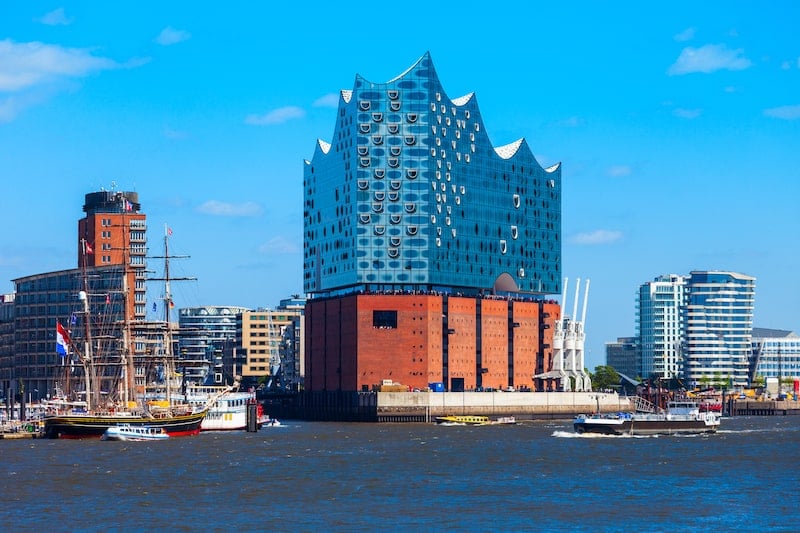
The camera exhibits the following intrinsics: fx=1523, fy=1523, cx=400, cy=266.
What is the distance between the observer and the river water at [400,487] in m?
91.6

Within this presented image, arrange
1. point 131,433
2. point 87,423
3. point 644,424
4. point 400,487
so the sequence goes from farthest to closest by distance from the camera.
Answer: point 644,424 → point 87,423 → point 131,433 → point 400,487

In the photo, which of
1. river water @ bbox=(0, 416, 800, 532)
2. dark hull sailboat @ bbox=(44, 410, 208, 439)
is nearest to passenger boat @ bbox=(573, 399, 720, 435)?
river water @ bbox=(0, 416, 800, 532)

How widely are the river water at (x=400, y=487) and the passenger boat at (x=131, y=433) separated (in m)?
6.69

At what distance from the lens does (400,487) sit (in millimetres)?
113375

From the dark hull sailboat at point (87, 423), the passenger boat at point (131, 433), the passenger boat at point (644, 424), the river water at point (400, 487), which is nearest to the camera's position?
the river water at point (400, 487)

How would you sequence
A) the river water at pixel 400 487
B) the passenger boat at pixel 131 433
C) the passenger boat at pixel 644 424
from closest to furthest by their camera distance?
the river water at pixel 400 487 < the passenger boat at pixel 131 433 < the passenger boat at pixel 644 424

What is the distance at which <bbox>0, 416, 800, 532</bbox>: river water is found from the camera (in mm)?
91562

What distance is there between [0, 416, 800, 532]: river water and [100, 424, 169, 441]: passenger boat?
21.9 ft

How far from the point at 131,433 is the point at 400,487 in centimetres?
7352

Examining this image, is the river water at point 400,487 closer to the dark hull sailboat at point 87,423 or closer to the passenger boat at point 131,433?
the passenger boat at point 131,433

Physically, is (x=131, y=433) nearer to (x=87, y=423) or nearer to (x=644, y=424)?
(x=87, y=423)

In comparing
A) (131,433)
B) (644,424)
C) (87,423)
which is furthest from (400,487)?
(644,424)

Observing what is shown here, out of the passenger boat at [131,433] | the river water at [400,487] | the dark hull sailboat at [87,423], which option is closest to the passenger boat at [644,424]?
the river water at [400,487]

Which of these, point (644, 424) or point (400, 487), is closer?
point (400, 487)
